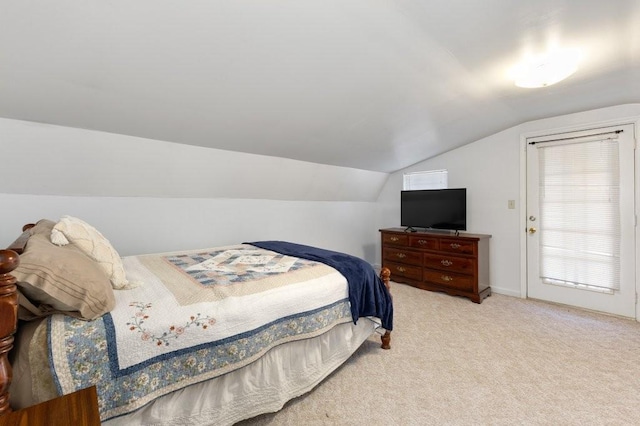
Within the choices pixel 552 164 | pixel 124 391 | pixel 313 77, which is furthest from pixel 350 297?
pixel 552 164

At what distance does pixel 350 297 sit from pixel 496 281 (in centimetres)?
282

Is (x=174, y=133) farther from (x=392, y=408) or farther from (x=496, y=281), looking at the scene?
(x=496, y=281)

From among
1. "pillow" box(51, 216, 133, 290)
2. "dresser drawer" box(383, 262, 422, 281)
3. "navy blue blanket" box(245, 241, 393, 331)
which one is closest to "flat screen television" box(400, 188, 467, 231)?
"dresser drawer" box(383, 262, 422, 281)

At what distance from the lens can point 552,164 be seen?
342cm

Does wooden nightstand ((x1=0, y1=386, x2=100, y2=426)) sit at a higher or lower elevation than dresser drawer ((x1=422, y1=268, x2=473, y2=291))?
higher

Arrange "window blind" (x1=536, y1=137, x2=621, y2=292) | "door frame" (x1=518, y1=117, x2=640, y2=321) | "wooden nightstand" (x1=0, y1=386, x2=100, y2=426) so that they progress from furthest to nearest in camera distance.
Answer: "window blind" (x1=536, y1=137, x2=621, y2=292)
"door frame" (x1=518, y1=117, x2=640, y2=321)
"wooden nightstand" (x1=0, y1=386, x2=100, y2=426)

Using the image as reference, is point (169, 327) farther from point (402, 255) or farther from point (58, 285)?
point (402, 255)

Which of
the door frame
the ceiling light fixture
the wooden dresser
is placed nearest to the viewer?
the ceiling light fixture

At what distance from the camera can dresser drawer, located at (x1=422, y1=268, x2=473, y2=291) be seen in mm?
3537

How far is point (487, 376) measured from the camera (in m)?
2.03

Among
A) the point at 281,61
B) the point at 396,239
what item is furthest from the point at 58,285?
the point at 396,239

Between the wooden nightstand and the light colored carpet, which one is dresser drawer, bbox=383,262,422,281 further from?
the wooden nightstand

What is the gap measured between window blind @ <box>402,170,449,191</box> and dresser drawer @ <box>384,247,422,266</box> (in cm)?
110

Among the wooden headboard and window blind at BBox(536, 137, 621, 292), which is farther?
window blind at BBox(536, 137, 621, 292)
